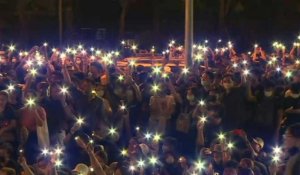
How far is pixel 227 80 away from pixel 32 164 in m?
3.59

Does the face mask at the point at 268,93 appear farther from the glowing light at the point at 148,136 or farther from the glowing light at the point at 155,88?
the glowing light at the point at 148,136

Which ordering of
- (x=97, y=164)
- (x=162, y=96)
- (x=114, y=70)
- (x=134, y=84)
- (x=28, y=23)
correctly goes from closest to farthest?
(x=97, y=164) → (x=162, y=96) → (x=134, y=84) → (x=114, y=70) → (x=28, y=23)

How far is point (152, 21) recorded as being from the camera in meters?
37.4

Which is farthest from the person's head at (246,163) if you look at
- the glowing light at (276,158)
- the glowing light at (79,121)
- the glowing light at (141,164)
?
the glowing light at (79,121)

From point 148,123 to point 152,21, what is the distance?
28.6 metres

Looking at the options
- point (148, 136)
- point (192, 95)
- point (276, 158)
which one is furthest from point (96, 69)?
point (276, 158)

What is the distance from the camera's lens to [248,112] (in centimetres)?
923

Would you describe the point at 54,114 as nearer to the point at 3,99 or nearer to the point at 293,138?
the point at 3,99

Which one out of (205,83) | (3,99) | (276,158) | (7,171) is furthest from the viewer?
(205,83)

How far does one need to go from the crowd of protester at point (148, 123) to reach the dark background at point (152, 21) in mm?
23350

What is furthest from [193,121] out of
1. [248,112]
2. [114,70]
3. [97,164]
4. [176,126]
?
[114,70]

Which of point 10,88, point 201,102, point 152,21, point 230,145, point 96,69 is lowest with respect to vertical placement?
point 230,145

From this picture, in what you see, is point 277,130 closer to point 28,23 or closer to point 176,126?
point 176,126

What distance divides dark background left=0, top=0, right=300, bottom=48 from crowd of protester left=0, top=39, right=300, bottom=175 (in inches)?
919
